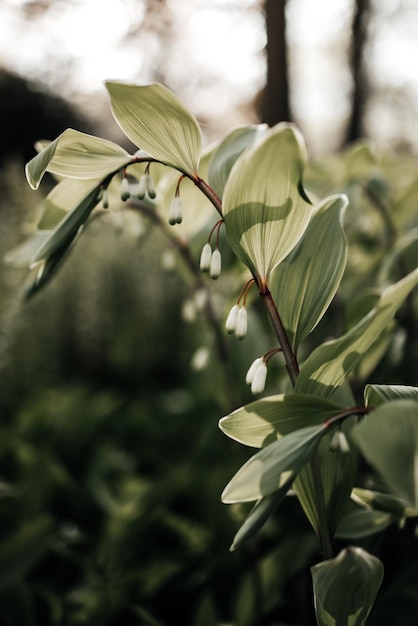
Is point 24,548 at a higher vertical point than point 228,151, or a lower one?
lower

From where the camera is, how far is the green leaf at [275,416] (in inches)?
22.7

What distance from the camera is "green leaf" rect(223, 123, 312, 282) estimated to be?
0.55 meters

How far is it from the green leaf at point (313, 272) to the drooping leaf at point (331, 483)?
154mm

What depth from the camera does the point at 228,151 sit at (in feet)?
2.50

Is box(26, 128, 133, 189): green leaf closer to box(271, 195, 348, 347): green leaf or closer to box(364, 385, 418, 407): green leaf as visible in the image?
box(271, 195, 348, 347): green leaf

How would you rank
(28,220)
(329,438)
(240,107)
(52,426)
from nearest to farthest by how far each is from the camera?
(329,438) < (28,220) < (52,426) < (240,107)

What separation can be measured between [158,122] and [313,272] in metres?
0.24

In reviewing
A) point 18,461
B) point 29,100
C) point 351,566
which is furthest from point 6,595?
point 29,100

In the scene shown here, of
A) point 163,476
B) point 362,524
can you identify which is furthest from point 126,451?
point 362,524

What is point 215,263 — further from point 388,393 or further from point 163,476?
point 163,476

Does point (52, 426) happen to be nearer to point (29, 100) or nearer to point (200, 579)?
point (200, 579)

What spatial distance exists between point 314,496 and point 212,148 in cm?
55

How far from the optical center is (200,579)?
4.45 feet

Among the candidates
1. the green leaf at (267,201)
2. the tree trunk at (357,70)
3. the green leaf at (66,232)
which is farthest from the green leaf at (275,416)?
the tree trunk at (357,70)
